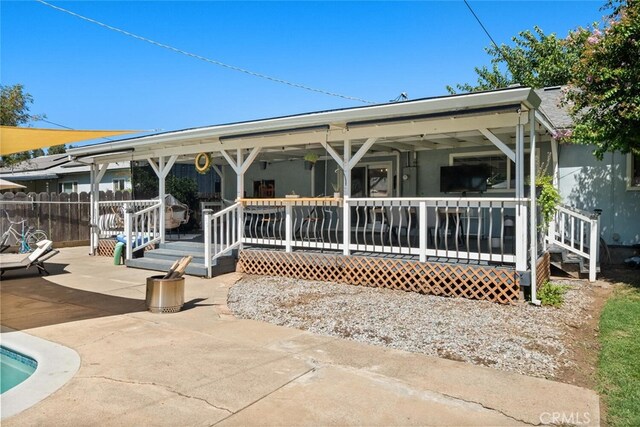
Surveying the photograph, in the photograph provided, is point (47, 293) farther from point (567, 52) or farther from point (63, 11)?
point (567, 52)

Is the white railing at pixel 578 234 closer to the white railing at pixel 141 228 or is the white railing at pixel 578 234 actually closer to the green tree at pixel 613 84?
the green tree at pixel 613 84

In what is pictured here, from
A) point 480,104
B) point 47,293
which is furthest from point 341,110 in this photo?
point 47,293

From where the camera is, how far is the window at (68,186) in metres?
20.7

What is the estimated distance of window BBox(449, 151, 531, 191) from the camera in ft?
33.8

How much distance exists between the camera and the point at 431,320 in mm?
5676

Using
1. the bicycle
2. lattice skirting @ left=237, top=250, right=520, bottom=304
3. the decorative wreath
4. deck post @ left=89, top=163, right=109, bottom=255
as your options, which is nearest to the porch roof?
the decorative wreath

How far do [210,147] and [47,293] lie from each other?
14.6 ft

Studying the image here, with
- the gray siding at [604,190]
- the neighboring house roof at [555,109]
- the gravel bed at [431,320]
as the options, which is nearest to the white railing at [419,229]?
the gravel bed at [431,320]

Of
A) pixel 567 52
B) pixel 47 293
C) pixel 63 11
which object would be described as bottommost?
pixel 47 293

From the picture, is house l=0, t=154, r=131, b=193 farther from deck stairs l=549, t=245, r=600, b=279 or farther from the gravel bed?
deck stairs l=549, t=245, r=600, b=279

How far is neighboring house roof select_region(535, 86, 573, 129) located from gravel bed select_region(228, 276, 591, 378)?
403 cm

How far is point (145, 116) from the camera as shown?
24.8 m

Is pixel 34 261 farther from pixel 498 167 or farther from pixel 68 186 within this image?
pixel 68 186

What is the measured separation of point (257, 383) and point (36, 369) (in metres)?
2.16
